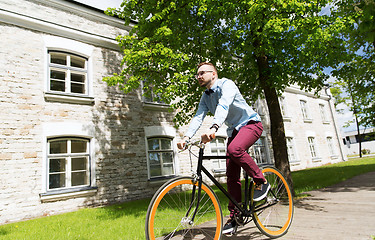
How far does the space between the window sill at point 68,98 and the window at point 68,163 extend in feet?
4.25

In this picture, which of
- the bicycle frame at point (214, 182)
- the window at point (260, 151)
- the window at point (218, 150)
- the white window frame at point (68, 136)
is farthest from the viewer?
the window at point (260, 151)

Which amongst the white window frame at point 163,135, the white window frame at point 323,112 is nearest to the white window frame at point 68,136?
the white window frame at point 163,135

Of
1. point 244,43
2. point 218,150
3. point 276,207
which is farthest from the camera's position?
point 218,150

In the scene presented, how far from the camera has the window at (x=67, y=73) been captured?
26.5 feet

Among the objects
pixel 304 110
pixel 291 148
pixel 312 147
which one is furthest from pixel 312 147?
pixel 304 110

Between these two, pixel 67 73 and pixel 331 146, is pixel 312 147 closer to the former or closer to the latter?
pixel 331 146

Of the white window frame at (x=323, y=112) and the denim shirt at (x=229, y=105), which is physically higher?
the white window frame at (x=323, y=112)

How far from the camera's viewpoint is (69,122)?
784cm

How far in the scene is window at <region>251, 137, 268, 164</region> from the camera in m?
14.9

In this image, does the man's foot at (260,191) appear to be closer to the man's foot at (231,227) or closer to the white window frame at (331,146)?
the man's foot at (231,227)

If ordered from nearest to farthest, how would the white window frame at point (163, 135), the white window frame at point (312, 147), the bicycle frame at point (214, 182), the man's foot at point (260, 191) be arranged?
the bicycle frame at point (214, 182), the man's foot at point (260, 191), the white window frame at point (163, 135), the white window frame at point (312, 147)

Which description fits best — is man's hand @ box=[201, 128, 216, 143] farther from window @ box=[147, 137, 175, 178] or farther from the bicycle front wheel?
window @ box=[147, 137, 175, 178]

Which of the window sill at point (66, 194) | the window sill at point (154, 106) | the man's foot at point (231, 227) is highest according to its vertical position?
the window sill at point (154, 106)

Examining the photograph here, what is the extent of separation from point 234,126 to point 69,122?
6.65 meters
